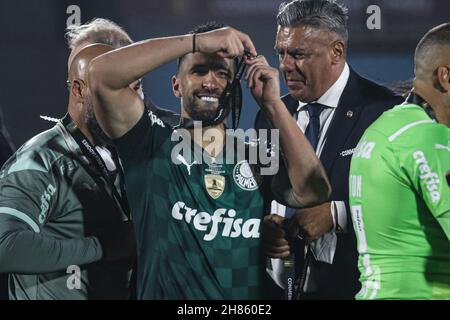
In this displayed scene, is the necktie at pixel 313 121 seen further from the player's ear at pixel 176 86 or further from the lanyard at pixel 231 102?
the player's ear at pixel 176 86

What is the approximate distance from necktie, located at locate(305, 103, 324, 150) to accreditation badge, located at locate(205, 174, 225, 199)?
38 centimetres

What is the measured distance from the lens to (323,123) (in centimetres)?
310

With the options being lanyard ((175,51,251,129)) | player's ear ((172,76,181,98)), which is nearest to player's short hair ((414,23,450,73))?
lanyard ((175,51,251,129))

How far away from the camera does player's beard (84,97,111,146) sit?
314 cm

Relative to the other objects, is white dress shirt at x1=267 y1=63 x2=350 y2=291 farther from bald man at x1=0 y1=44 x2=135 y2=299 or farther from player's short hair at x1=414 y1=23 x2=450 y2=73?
bald man at x1=0 y1=44 x2=135 y2=299

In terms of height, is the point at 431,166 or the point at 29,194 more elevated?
the point at 431,166

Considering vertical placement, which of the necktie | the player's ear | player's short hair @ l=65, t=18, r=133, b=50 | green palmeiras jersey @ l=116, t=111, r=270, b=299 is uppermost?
player's short hair @ l=65, t=18, r=133, b=50

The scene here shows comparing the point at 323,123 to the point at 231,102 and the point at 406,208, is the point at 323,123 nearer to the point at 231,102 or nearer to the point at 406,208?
the point at 231,102

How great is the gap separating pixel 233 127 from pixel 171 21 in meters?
0.51

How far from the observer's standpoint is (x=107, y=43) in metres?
3.18

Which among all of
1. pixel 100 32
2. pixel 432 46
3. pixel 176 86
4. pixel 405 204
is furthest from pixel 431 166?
pixel 100 32

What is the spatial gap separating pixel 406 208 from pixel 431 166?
0.15 m
